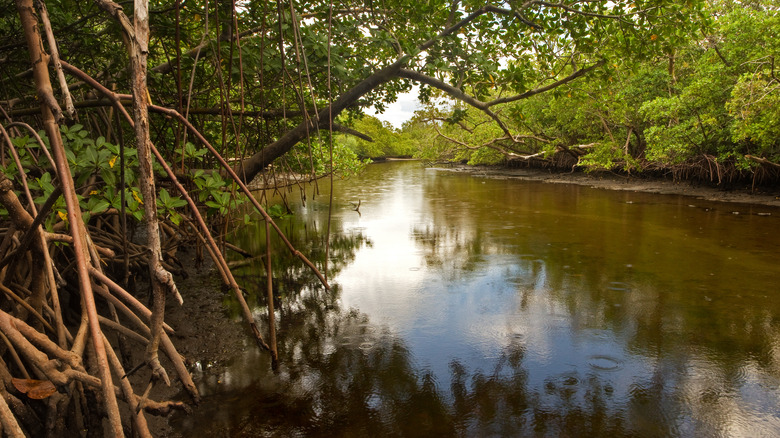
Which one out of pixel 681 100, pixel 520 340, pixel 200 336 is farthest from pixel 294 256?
pixel 681 100

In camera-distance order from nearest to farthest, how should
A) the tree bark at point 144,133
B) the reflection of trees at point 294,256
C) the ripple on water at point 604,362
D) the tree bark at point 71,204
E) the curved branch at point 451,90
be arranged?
the tree bark at point 71,204, the tree bark at point 144,133, the ripple on water at point 604,362, the curved branch at point 451,90, the reflection of trees at point 294,256

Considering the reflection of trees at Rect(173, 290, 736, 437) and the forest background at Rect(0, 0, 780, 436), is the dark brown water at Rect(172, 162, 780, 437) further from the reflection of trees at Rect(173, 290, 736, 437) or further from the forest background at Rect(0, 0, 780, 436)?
the forest background at Rect(0, 0, 780, 436)

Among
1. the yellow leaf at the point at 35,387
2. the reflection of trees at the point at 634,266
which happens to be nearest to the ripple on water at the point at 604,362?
the reflection of trees at the point at 634,266

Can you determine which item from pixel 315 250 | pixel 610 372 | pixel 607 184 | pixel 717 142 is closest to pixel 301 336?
pixel 610 372

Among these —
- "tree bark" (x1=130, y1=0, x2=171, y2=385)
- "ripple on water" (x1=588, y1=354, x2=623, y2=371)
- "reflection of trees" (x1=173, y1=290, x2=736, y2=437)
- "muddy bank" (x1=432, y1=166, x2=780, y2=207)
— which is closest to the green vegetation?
"muddy bank" (x1=432, y1=166, x2=780, y2=207)

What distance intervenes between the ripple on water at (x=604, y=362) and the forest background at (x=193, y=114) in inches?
92.7

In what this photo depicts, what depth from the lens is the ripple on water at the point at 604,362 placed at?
3406 mm

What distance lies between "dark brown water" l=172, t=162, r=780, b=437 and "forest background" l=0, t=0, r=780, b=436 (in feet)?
3.18

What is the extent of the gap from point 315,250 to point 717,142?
1067cm

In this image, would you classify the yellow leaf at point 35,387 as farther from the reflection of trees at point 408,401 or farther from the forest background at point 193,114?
the reflection of trees at point 408,401

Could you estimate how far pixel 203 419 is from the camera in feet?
9.12

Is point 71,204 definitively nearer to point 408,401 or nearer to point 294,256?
A: point 408,401

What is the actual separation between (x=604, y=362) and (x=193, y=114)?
452cm

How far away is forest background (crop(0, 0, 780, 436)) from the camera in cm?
163
